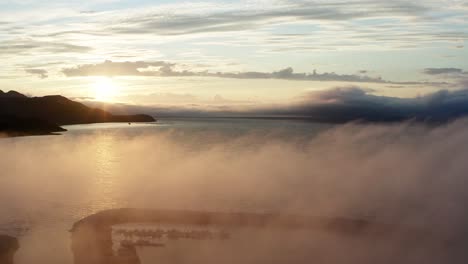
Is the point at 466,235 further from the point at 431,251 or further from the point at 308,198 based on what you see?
the point at 308,198

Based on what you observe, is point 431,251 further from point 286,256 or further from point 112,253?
point 112,253

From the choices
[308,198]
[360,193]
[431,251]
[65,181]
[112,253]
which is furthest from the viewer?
[65,181]

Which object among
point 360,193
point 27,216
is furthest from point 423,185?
point 27,216

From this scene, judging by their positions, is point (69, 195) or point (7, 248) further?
point (69, 195)

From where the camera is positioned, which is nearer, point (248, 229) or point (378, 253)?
point (378, 253)

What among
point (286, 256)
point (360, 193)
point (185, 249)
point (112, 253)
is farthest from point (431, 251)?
point (360, 193)

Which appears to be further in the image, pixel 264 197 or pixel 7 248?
pixel 264 197

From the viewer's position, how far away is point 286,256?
37.2m

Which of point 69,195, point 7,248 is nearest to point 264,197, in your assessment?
point 69,195

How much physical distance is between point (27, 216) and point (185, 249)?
61.5ft

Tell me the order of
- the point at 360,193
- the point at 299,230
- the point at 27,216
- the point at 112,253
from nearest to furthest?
the point at 112,253, the point at 299,230, the point at 27,216, the point at 360,193

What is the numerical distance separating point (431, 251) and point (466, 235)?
7.34 m

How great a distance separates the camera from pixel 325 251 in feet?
126

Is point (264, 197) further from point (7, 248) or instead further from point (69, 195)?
point (7, 248)
